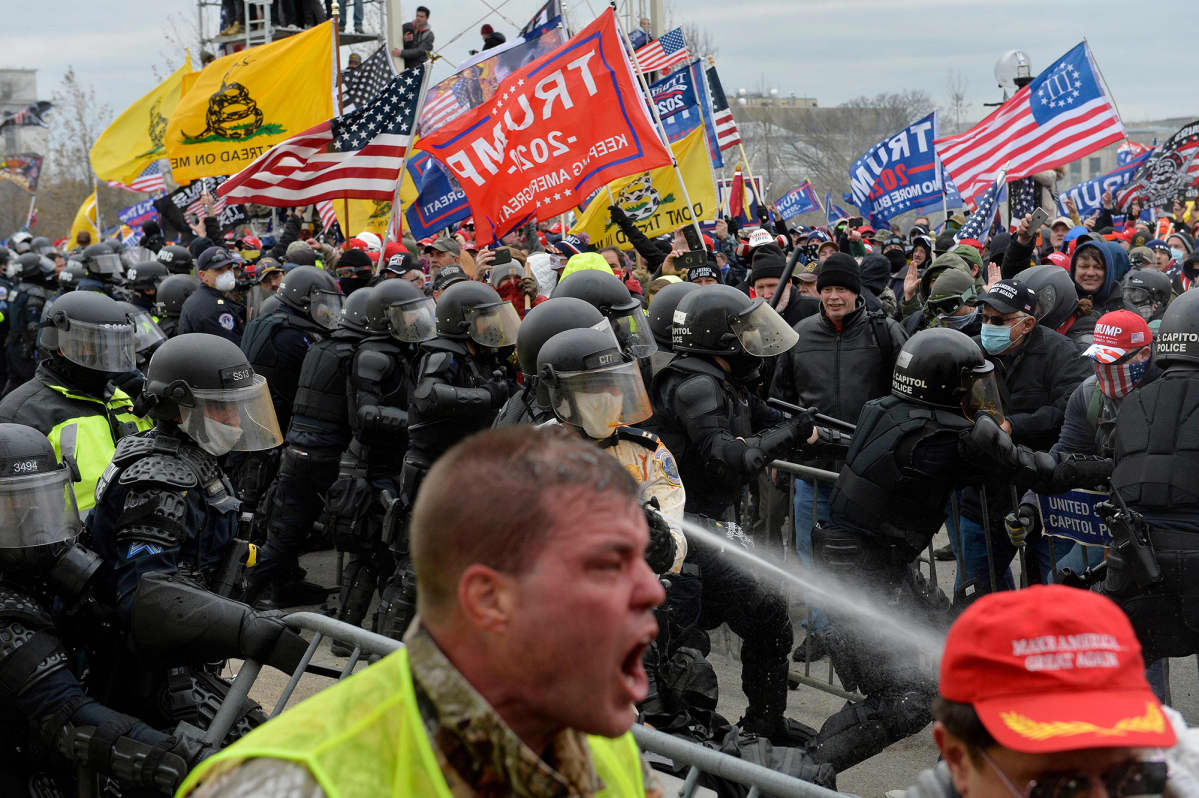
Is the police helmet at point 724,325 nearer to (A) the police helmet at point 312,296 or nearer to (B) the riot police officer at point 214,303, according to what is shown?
(A) the police helmet at point 312,296

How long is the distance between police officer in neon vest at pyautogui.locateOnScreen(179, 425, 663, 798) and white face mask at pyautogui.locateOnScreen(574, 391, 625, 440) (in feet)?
10.4

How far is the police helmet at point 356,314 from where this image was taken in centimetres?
810

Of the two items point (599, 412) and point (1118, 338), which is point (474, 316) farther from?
point (1118, 338)

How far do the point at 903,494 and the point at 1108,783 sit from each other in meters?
3.67

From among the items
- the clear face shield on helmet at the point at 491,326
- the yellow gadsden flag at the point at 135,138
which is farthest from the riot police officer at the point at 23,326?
the clear face shield on helmet at the point at 491,326

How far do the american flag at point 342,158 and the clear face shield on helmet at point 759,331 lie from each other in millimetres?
4503

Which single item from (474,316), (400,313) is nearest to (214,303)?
(400,313)

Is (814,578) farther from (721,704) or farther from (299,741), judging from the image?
(299,741)

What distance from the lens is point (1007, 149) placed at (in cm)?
1258

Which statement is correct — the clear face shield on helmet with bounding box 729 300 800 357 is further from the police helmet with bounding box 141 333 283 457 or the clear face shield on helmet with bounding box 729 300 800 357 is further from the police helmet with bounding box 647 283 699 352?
the police helmet with bounding box 141 333 283 457

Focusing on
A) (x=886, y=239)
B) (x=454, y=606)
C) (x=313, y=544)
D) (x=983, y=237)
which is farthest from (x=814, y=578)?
(x=886, y=239)

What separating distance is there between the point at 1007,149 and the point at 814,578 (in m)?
7.97

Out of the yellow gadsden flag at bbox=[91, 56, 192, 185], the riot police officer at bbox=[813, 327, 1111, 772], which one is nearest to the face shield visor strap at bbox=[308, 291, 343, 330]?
the riot police officer at bbox=[813, 327, 1111, 772]

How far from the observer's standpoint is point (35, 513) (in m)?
3.78
